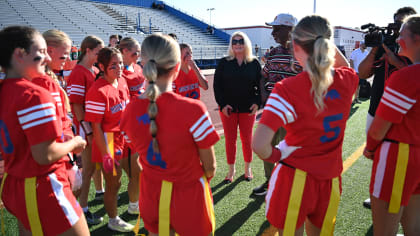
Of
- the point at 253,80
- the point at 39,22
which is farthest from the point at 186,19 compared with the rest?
the point at 253,80

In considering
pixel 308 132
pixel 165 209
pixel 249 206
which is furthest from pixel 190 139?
pixel 249 206

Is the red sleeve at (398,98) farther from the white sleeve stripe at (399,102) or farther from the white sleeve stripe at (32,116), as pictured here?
the white sleeve stripe at (32,116)

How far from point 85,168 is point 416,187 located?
10.7 ft

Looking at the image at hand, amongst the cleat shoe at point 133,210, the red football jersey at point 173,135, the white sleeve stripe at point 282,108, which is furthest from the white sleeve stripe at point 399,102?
the cleat shoe at point 133,210

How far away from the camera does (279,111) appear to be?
66.1 inches

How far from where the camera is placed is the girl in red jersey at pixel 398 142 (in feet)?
6.15

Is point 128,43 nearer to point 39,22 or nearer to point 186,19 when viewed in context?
point 39,22

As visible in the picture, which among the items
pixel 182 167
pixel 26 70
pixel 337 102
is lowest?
pixel 182 167

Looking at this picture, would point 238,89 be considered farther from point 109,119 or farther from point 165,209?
point 165,209

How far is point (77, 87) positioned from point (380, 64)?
3159 mm

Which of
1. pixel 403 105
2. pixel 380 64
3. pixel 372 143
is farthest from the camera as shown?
pixel 380 64

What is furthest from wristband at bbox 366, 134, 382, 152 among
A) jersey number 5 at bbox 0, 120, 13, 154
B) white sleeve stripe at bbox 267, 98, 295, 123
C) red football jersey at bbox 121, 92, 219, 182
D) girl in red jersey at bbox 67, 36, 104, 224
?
girl in red jersey at bbox 67, 36, 104, 224

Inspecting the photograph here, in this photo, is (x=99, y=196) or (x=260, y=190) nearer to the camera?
(x=99, y=196)

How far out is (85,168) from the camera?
3496mm
